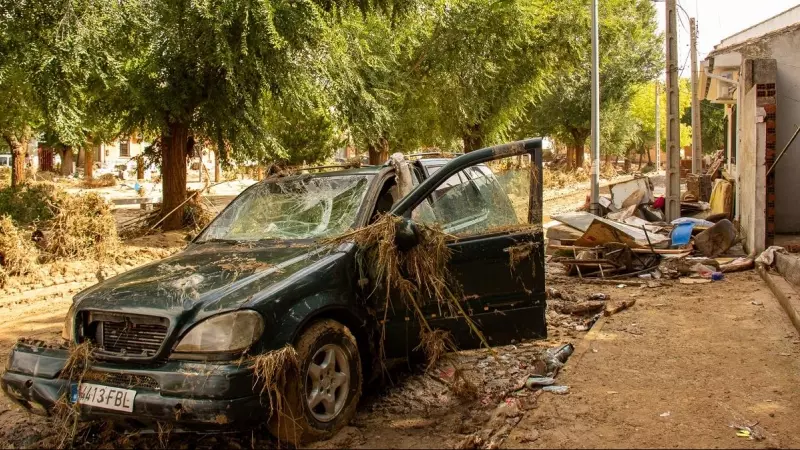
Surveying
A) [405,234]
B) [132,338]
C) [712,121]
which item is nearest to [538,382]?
[405,234]

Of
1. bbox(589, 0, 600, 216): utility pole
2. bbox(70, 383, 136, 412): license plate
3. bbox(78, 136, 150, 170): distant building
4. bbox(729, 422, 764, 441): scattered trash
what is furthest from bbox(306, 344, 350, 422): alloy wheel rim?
bbox(78, 136, 150, 170): distant building

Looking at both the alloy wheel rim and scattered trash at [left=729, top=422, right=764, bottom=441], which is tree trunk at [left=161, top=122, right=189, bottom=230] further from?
scattered trash at [left=729, top=422, right=764, bottom=441]

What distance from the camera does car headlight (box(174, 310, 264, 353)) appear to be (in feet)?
13.1

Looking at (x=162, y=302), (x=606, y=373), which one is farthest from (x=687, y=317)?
(x=162, y=302)

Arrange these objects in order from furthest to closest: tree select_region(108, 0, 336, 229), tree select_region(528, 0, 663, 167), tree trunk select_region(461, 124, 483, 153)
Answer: tree select_region(528, 0, 663, 167) < tree trunk select_region(461, 124, 483, 153) < tree select_region(108, 0, 336, 229)

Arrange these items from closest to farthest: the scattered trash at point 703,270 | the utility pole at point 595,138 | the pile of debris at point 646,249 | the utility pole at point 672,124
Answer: the scattered trash at point 703,270
the pile of debris at point 646,249
the utility pole at point 672,124
the utility pole at point 595,138

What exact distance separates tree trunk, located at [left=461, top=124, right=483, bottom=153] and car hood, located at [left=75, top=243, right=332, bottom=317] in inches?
822

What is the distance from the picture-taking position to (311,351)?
4230 mm

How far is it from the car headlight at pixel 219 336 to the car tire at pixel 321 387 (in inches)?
13.4

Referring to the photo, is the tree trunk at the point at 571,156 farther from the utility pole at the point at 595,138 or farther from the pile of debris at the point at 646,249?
the pile of debris at the point at 646,249

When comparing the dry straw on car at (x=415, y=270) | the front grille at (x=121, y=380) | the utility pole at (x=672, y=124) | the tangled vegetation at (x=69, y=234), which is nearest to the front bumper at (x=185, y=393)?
the front grille at (x=121, y=380)

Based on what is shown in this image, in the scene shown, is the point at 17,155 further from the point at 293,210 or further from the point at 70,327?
the point at 70,327

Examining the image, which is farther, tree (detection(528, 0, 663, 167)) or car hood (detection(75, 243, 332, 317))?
tree (detection(528, 0, 663, 167))

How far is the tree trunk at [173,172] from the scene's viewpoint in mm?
14523
